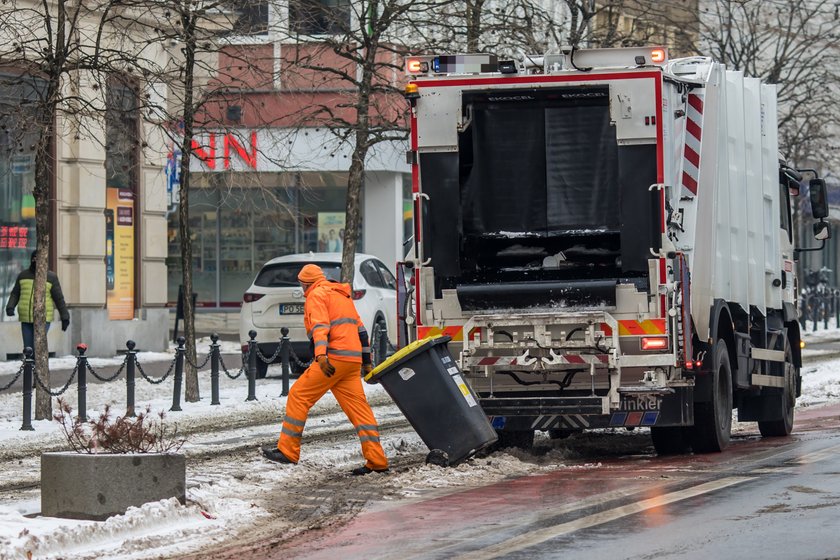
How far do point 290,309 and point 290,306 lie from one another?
4 centimetres

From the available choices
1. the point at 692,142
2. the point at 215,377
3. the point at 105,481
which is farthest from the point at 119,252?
the point at 105,481

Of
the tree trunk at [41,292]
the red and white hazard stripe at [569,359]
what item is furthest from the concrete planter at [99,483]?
the tree trunk at [41,292]

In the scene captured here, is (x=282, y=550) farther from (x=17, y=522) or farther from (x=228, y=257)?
(x=228, y=257)

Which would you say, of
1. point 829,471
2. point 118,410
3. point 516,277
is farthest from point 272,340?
point 829,471

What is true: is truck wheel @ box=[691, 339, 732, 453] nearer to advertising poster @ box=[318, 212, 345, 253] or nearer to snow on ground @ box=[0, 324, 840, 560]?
snow on ground @ box=[0, 324, 840, 560]

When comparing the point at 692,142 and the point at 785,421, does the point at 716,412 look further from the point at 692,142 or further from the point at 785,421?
the point at 785,421

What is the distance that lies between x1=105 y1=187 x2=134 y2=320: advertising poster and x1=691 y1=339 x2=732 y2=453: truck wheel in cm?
1477

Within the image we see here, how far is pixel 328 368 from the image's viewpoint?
40.1 feet

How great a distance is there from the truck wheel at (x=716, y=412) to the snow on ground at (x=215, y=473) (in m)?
1.09

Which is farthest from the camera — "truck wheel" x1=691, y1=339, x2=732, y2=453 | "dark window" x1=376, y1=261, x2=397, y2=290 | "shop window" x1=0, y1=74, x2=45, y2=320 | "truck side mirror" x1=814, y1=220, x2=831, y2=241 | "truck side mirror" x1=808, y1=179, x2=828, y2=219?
"shop window" x1=0, y1=74, x2=45, y2=320

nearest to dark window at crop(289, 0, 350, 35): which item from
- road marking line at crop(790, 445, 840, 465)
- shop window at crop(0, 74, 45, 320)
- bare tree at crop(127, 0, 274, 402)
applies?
bare tree at crop(127, 0, 274, 402)

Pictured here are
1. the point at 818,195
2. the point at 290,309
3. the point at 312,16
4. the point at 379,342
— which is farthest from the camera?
the point at 379,342

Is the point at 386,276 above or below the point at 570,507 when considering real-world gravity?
above

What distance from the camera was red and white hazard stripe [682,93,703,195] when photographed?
12.8 m
